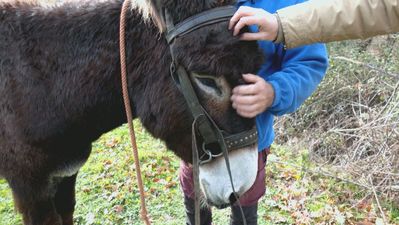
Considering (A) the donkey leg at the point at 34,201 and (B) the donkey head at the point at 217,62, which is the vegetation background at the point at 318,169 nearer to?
(A) the donkey leg at the point at 34,201

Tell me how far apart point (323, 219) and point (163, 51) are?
212 centimetres

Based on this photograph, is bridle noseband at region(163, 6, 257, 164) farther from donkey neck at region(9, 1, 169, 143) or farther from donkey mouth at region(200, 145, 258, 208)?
donkey neck at region(9, 1, 169, 143)

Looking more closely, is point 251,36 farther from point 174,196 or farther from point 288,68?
point 174,196

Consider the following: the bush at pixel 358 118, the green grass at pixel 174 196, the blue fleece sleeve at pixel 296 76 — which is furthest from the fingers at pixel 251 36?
the green grass at pixel 174 196

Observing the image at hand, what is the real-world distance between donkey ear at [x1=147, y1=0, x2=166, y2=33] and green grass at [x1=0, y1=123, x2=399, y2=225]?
196 centimetres

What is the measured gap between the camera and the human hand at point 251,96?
1.51 meters

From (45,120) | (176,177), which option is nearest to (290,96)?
(45,120)

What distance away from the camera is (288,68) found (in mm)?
1698

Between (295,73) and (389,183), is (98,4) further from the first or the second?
(389,183)

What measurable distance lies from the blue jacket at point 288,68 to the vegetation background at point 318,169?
154 cm

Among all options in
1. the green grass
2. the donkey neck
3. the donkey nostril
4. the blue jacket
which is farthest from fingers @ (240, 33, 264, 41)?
the green grass

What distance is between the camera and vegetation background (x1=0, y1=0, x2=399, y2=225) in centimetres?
316

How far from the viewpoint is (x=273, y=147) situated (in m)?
4.36

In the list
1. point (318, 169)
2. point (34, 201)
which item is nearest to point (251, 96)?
point (34, 201)
